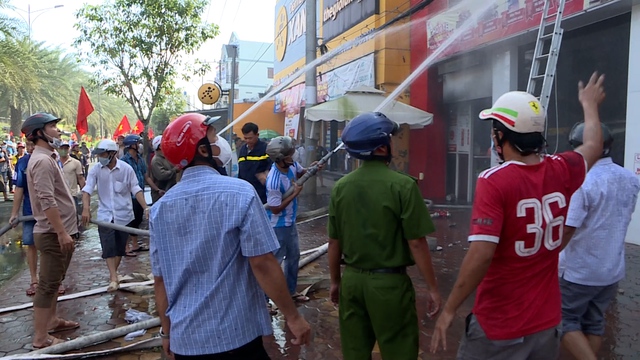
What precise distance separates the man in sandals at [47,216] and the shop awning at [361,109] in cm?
742

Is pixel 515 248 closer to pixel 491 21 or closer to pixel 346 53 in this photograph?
pixel 491 21

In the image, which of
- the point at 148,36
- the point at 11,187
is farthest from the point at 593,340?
the point at 11,187

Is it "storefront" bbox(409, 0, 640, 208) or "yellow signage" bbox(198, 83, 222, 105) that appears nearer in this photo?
"storefront" bbox(409, 0, 640, 208)

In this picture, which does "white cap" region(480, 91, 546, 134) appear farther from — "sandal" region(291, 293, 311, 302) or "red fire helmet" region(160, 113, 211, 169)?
"sandal" region(291, 293, 311, 302)

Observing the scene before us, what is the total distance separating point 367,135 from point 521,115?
0.84 m

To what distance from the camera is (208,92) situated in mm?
11555

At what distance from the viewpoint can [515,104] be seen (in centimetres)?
227

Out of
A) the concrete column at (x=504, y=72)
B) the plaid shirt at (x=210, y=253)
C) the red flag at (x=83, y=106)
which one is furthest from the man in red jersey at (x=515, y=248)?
the red flag at (x=83, y=106)

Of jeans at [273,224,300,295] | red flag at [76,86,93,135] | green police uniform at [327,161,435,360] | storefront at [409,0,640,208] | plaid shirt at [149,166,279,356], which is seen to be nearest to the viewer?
plaid shirt at [149,166,279,356]

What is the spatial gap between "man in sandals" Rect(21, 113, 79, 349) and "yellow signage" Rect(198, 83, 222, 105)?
7375 millimetres

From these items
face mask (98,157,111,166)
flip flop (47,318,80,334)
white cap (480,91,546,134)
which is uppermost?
white cap (480,91,546,134)

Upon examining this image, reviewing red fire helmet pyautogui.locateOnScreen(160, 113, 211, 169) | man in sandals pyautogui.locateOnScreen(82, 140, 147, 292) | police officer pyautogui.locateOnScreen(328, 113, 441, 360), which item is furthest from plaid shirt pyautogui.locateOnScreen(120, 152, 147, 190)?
red fire helmet pyautogui.locateOnScreen(160, 113, 211, 169)

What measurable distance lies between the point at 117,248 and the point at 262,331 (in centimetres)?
439

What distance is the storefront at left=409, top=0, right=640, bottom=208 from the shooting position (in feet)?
25.7
